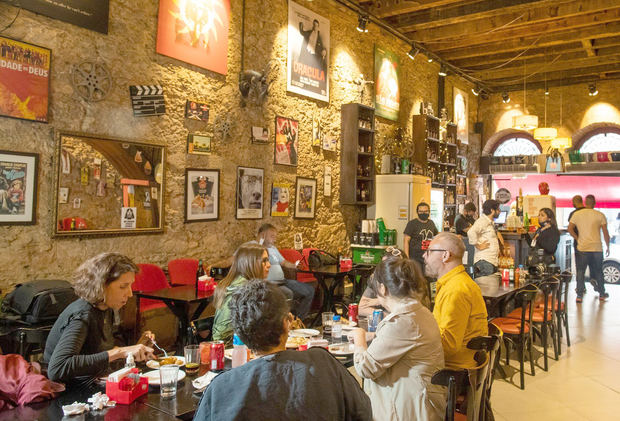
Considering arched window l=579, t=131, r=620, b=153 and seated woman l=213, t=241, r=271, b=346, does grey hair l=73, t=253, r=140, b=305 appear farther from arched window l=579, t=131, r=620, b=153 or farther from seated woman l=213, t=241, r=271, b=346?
arched window l=579, t=131, r=620, b=153

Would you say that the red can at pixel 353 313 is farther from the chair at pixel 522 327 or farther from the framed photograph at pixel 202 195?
the framed photograph at pixel 202 195

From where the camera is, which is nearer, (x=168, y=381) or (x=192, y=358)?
(x=168, y=381)

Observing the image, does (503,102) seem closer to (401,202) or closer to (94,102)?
(401,202)

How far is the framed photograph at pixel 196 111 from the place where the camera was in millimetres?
5883

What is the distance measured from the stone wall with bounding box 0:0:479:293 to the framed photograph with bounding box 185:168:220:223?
8 cm

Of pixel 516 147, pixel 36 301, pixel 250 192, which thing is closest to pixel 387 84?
pixel 250 192

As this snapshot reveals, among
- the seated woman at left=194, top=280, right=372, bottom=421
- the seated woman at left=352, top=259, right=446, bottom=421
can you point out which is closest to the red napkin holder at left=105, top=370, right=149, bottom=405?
the seated woman at left=194, top=280, right=372, bottom=421

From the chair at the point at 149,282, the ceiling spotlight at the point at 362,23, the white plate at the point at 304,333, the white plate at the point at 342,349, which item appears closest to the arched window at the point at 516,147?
the ceiling spotlight at the point at 362,23

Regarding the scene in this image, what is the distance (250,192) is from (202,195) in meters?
0.84

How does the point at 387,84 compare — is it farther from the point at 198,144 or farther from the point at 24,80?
the point at 24,80

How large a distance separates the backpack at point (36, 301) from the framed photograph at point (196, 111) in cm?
255

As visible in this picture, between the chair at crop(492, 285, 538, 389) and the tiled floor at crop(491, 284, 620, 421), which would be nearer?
the tiled floor at crop(491, 284, 620, 421)

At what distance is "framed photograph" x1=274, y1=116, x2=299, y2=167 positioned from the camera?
7223 millimetres

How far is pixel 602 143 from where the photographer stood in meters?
12.8
